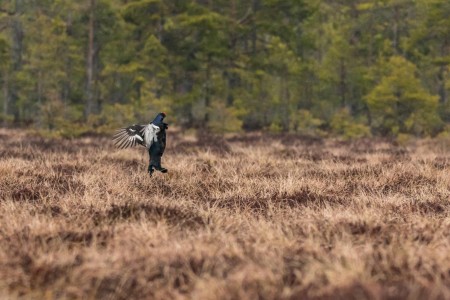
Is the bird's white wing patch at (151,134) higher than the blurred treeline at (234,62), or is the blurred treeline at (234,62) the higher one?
the blurred treeline at (234,62)

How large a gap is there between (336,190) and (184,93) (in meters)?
23.7

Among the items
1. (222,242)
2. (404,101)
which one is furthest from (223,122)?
(222,242)

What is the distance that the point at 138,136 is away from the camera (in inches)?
324

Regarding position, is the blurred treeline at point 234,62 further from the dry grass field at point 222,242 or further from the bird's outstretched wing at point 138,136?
the dry grass field at point 222,242

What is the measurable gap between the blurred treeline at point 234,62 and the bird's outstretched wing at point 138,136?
13807 mm

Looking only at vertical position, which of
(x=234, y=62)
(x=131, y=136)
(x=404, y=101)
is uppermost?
(x=234, y=62)

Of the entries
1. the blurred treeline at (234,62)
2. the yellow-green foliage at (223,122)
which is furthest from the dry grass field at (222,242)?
the yellow-green foliage at (223,122)

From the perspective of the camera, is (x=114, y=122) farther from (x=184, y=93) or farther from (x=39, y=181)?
(x=39, y=181)

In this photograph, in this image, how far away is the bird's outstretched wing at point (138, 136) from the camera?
8008 millimetres

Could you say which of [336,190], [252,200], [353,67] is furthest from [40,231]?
[353,67]

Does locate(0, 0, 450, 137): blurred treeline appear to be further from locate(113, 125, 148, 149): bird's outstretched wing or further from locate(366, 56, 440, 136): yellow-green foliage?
locate(113, 125, 148, 149): bird's outstretched wing

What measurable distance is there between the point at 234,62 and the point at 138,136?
873 inches

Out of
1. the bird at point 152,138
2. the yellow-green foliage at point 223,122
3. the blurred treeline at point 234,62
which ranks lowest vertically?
the yellow-green foliage at point 223,122

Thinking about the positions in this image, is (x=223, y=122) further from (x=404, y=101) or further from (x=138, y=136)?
(x=138, y=136)
